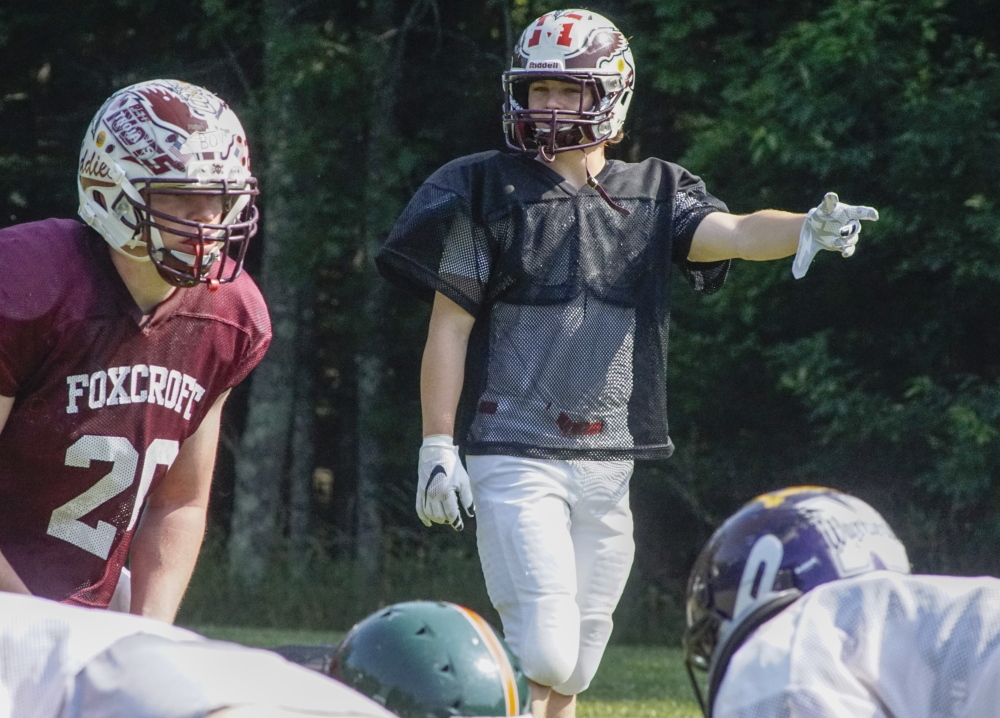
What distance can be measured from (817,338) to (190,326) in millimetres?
6721

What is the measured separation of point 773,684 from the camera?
6.25 feet

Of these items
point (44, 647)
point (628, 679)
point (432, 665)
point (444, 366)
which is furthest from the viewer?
point (628, 679)

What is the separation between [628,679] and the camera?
725cm

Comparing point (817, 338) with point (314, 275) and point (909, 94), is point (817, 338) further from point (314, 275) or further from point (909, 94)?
point (314, 275)

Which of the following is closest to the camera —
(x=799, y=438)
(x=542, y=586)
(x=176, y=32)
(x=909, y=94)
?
(x=542, y=586)

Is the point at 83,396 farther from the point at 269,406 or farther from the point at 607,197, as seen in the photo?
the point at 269,406

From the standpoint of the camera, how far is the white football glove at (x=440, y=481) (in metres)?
3.79

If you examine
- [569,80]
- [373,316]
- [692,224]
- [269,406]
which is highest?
[569,80]

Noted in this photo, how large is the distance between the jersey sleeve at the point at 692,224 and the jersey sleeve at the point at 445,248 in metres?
0.52

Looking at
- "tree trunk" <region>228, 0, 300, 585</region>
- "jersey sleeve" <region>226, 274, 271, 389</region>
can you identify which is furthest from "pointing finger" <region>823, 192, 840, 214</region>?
"tree trunk" <region>228, 0, 300, 585</region>

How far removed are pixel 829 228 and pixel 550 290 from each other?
707mm

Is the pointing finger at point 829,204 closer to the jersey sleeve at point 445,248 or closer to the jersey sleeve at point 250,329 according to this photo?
the jersey sleeve at point 445,248

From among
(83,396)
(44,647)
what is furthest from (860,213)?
(44,647)

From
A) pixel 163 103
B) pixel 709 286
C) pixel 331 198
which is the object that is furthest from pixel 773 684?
pixel 331 198
